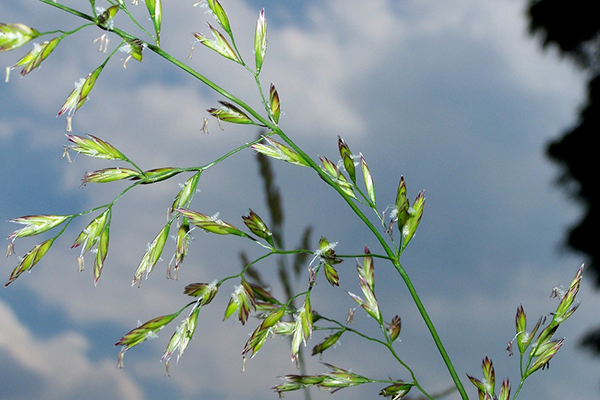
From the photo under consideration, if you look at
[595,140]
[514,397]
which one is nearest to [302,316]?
[514,397]

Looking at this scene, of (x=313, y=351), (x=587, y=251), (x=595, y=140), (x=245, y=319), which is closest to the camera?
(x=245, y=319)

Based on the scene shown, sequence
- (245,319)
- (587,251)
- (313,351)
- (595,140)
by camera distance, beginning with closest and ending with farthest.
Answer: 1. (245,319)
2. (313,351)
3. (587,251)
4. (595,140)

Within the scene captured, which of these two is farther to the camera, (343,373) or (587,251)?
(587,251)

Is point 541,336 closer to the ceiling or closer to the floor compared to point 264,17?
closer to the floor

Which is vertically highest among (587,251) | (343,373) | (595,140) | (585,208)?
(595,140)

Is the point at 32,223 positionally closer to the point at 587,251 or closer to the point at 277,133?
the point at 277,133

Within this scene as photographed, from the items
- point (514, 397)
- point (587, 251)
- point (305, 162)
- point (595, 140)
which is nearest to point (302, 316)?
point (305, 162)

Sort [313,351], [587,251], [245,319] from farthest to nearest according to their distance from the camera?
[587,251] < [313,351] < [245,319]

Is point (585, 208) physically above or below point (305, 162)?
above

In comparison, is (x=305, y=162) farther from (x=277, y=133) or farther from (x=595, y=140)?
(x=595, y=140)
